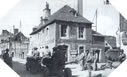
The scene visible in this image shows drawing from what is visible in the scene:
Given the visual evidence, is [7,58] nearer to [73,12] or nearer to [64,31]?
[64,31]

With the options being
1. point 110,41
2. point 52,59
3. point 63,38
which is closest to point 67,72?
point 52,59

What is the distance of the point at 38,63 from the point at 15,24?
382mm

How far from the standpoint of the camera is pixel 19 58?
3434 mm

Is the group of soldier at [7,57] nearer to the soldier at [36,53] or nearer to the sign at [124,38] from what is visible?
the soldier at [36,53]

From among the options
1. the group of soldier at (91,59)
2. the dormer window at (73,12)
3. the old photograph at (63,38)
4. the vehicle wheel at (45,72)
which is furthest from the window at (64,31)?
the vehicle wheel at (45,72)

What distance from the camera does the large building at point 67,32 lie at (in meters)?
3.29

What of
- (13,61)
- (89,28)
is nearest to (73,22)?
(89,28)

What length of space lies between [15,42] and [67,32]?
1.52 feet

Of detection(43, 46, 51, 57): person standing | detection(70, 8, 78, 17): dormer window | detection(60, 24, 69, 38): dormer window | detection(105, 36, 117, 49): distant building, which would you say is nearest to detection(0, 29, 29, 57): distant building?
detection(43, 46, 51, 57): person standing

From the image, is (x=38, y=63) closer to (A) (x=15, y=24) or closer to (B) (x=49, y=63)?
(B) (x=49, y=63)

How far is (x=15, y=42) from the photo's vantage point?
3439 millimetres

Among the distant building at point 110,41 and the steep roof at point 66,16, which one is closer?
the steep roof at point 66,16

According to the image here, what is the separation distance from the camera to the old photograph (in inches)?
130

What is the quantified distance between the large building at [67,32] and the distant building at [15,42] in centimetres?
7
